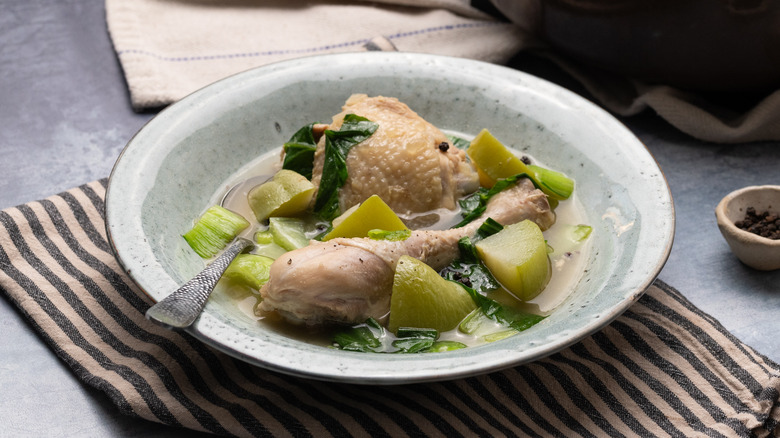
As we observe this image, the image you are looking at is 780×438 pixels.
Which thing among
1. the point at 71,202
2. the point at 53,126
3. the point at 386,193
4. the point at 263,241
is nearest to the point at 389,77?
the point at 386,193

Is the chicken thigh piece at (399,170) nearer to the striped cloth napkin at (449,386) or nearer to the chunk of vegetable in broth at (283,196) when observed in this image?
the chunk of vegetable in broth at (283,196)

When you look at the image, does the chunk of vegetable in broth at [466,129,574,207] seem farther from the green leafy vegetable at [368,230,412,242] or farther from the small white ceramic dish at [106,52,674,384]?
the green leafy vegetable at [368,230,412,242]

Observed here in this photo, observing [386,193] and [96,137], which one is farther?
[96,137]

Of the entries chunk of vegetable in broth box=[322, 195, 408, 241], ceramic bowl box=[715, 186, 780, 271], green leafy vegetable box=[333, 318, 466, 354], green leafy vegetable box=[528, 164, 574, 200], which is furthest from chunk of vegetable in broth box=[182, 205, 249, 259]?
ceramic bowl box=[715, 186, 780, 271]

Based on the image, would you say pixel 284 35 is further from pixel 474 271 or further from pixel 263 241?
pixel 474 271

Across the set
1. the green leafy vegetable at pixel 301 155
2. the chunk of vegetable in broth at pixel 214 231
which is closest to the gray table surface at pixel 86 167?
the chunk of vegetable in broth at pixel 214 231

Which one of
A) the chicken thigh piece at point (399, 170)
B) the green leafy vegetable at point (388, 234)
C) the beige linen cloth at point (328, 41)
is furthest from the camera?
the beige linen cloth at point (328, 41)
